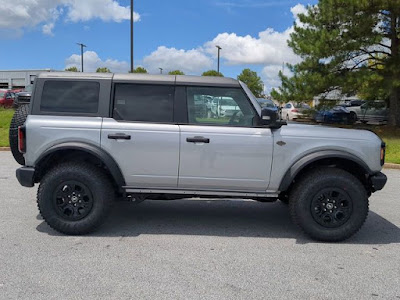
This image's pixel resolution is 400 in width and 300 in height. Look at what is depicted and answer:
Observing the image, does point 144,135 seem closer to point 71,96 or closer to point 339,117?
point 71,96

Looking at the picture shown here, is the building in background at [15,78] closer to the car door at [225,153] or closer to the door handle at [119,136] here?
the door handle at [119,136]

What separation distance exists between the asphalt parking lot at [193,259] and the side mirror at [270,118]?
1.35 m

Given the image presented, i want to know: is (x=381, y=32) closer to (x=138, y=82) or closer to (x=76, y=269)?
(x=138, y=82)

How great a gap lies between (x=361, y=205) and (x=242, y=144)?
1535mm

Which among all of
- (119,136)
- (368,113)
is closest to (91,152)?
(119,136)

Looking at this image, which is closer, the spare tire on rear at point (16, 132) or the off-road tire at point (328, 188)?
the off-road tire at point (328, 188)

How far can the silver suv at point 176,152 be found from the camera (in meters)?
4.40

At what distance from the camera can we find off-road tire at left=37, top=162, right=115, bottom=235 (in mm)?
4430

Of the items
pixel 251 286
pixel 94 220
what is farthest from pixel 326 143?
pixel 94 220

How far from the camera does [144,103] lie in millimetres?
4555

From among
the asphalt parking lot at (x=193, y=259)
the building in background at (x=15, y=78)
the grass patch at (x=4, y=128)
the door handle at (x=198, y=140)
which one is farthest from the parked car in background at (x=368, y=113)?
the building in background at (x=15, y=78)

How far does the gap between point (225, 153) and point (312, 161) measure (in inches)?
38.6

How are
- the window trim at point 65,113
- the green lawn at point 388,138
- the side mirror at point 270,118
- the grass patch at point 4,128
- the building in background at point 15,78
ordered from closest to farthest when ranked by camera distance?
the side mirror at point 270,118
the window trim at point 65,113
the green lawn at point 388,138
the grass patch at point 4,128
the building in background at point 15,78

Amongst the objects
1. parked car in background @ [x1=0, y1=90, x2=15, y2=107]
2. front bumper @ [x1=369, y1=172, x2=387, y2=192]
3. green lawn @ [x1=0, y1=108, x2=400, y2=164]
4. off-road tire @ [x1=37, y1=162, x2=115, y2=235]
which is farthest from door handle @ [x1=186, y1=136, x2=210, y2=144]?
parked car in background @ [x1=0, y1=90, x2=15, y2=107]
